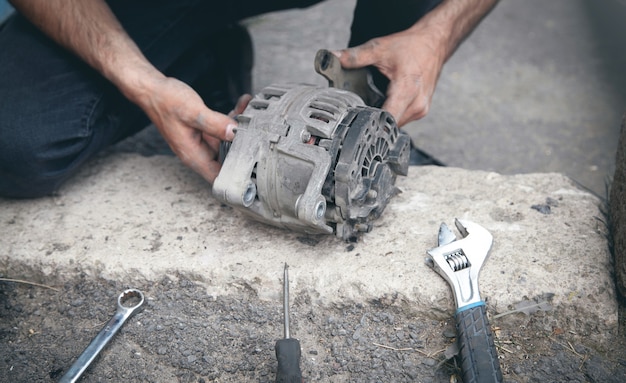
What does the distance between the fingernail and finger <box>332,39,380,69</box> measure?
1.53 feet

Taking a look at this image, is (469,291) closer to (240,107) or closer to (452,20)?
(240,107)

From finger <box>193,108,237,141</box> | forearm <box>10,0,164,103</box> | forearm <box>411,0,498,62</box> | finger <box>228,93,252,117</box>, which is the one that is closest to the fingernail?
finger <box>193,108,237,141</box>

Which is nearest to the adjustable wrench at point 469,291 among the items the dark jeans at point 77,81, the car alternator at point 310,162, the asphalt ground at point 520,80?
the car alternator at point 310,162

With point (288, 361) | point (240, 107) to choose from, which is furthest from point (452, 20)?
point (288, 361)

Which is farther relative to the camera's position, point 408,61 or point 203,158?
point 408,61

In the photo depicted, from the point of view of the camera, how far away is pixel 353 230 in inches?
72.3

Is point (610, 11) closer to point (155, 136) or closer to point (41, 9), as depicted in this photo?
point (155, 136)

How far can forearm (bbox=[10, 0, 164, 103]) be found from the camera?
2.04m

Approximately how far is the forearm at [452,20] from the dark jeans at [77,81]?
0.46 feet

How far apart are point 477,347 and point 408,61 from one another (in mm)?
1065

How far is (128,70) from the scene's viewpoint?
2035mm

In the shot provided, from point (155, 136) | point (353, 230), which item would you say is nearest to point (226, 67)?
point (155, 136)

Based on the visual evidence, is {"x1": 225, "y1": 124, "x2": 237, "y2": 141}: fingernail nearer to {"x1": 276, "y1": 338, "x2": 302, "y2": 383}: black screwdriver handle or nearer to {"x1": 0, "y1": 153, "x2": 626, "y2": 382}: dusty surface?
{"x1": 0, "y1": 153, "x2": 626, "y2": 382}: dusty surface

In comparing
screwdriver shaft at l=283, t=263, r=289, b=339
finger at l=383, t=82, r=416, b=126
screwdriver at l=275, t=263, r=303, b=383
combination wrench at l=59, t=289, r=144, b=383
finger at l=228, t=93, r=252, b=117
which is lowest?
combination wrench at l=59, t=289, r=144, b=383
